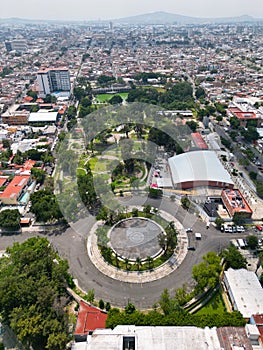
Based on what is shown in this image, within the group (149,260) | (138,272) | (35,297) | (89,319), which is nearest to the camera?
(35,297)

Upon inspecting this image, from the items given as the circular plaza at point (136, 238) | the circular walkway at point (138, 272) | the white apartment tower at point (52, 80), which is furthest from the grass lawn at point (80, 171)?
the white apartment tower at point (52, 80)

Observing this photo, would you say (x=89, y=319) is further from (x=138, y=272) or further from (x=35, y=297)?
(x=138, y=272)

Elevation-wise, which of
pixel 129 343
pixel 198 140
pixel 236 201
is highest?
pixel 129 343

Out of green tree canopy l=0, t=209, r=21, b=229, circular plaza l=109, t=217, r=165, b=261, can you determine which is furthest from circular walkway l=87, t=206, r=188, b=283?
green tree canopy l=0, t=209, r=21, b=229

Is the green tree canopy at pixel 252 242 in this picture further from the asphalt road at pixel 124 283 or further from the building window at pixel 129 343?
the building window at pixel 129 343

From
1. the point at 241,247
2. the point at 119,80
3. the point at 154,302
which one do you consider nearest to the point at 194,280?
the point at 154,302

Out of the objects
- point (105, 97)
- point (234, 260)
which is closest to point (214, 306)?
point (234, 260)

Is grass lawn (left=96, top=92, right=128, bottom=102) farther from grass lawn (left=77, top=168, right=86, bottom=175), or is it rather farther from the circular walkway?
the circular walkway
